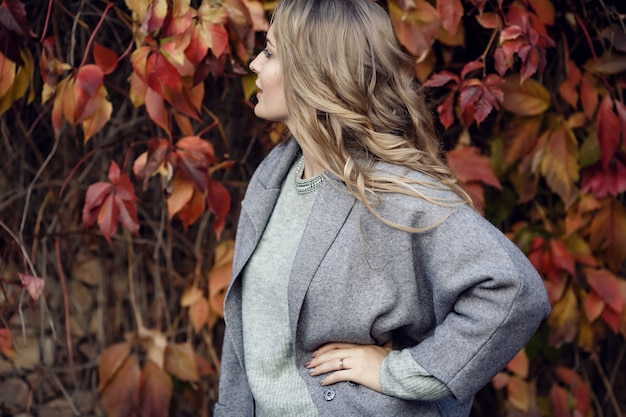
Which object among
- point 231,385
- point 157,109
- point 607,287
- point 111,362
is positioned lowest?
point 111,362

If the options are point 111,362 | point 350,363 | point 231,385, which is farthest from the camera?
point 111,362

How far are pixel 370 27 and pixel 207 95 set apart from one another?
94cm

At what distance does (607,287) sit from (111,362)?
4.72 ft

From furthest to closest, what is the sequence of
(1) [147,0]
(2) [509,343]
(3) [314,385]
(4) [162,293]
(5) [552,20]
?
(4) [162,293]
(5) [552,20]
(1) [147,0]
(3) [314,385]
(2) [509,343]

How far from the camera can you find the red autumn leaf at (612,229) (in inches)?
80.6

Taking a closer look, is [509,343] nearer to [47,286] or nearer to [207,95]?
[207,95]

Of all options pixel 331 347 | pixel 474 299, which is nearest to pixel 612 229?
pixel 474 299

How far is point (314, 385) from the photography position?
1.45 meters

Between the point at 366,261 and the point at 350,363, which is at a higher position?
the point at 366,261

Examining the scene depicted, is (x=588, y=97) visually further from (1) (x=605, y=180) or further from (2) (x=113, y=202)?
(2) (x=113, y=202)

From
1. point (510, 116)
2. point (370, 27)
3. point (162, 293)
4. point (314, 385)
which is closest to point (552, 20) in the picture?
point (510, 116)

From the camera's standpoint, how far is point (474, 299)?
132cm

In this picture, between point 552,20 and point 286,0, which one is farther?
point 552,20

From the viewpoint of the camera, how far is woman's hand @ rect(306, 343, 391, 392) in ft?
4.63
